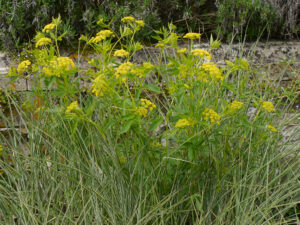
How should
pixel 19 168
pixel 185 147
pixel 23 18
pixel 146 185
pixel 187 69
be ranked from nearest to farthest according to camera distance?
1. pixel 187 69
2. pixel 185 147
3. pixel 146 185
4. pixel 19 168
5. pixel 23 18

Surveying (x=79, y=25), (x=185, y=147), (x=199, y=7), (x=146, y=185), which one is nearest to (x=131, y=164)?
(x=146, y=185)

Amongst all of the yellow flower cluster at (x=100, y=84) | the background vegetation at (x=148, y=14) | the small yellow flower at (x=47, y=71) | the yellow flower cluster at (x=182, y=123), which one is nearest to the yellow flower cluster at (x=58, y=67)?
the small yellow flower at (x=47, y=71)

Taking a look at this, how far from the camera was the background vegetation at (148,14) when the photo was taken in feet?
11.5

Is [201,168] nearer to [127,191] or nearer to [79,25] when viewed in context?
[127,191]

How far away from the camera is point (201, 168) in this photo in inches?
71.5

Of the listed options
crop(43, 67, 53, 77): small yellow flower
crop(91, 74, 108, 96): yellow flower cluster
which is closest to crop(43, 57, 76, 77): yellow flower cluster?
crop(43, 67, 53, 77): small yellow flower

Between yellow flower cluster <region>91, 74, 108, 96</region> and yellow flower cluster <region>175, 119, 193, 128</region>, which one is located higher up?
yellow flower cluster <region>91, 74, 108, 96</region>

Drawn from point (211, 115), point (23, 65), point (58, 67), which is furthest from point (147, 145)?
point (23, 65)

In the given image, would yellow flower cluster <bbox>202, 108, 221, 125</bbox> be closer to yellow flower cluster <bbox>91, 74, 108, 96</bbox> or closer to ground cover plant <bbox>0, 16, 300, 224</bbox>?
ground cover plant <bbox>0, 16, 300, 224</bbox>

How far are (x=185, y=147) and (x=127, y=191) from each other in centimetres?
37

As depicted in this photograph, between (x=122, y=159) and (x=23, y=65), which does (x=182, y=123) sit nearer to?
(x=122, y=159)

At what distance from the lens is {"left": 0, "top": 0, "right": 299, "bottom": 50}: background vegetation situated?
3508 mm

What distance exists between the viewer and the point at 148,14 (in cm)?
360

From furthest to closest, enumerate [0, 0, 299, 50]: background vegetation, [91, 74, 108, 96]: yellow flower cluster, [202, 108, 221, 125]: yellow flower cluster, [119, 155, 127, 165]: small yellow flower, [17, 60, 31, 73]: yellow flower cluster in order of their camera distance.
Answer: [0, 0, 299, 50]: background vegetation
[119, 155, 127, 165]: small yellow flower
[17, 60, 31, 73]: yellow flower cluster
[202, 108, 221, 125]: yellow flower cluster
[91, 74, 108, 96]: yellow flower cluster
